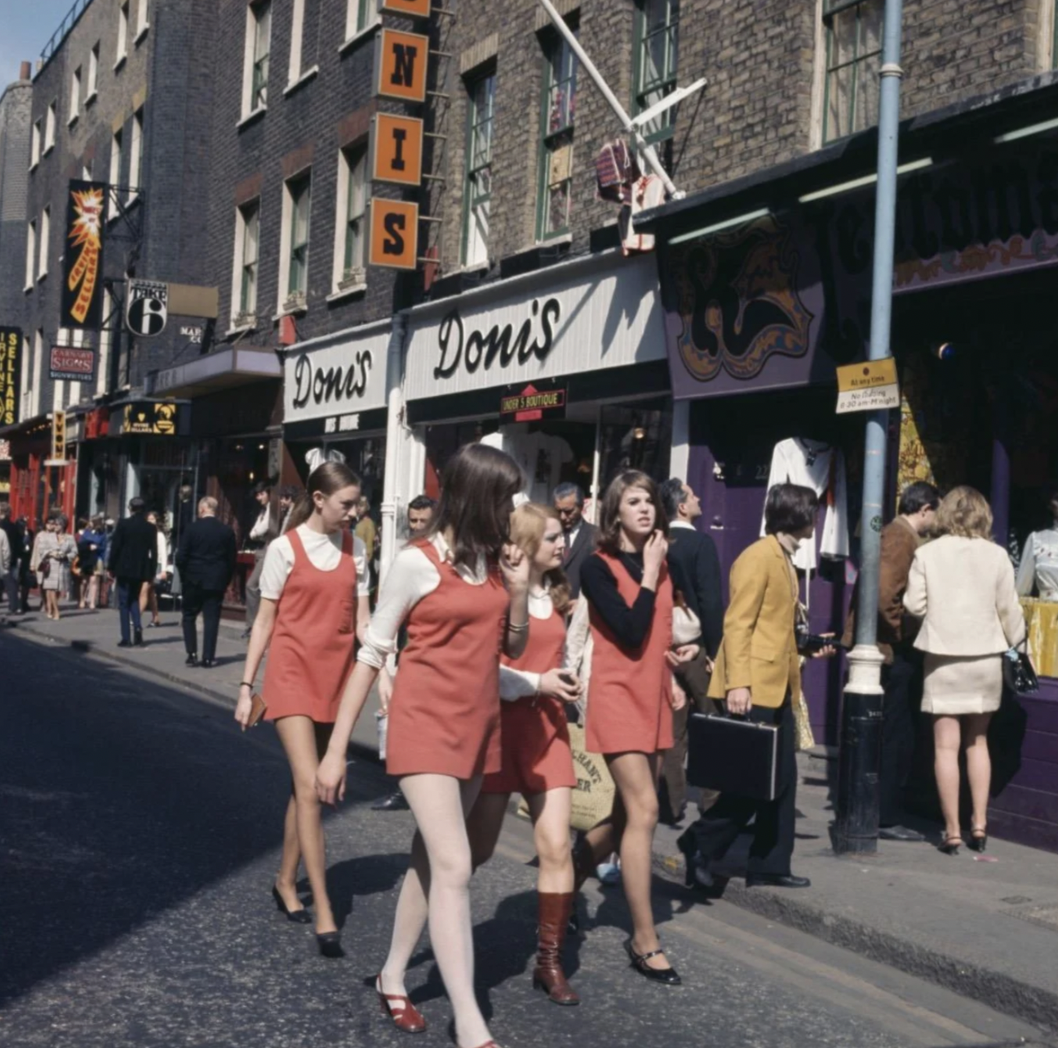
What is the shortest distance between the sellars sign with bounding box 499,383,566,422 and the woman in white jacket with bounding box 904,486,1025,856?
692cm

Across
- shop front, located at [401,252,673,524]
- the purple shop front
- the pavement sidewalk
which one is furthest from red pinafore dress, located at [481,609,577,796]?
shop front, located at [401,252,673,524]

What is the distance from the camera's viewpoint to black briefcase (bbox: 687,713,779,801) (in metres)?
6.94

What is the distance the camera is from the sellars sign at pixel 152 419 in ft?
91.3

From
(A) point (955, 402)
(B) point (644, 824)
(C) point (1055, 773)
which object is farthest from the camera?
(A) point (955, 402)

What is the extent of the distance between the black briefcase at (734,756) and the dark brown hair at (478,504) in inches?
92.8

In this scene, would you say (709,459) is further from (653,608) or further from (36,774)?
(653,608)

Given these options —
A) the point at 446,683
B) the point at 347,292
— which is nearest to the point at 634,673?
the point at 446,683

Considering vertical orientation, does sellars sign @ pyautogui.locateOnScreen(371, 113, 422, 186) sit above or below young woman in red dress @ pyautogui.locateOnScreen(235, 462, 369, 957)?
above

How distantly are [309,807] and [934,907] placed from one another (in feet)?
9.21

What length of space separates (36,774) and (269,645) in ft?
13.8

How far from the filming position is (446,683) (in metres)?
4.93

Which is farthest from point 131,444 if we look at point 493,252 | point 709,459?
point 709,459

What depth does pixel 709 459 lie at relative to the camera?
13.1m

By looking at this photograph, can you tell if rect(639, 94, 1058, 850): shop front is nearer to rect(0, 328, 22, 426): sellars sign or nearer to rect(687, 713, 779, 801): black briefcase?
rect(687, 713, 779, 801): black briefcase
